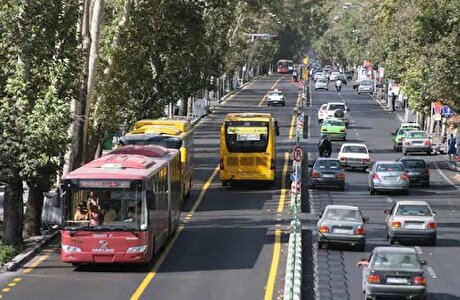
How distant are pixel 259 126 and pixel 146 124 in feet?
17.6

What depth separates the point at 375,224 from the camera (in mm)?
40375

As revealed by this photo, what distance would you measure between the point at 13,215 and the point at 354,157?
103 ft

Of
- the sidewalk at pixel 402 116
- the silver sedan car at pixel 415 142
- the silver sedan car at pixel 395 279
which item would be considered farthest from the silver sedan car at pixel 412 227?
the silver sedan car at pixel 415 142

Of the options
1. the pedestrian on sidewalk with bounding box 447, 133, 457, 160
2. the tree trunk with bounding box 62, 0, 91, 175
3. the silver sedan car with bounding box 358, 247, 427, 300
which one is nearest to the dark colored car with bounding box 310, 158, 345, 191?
the tree trunk with bounding box 62, 0, 91, 175

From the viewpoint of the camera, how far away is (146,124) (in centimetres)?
4666

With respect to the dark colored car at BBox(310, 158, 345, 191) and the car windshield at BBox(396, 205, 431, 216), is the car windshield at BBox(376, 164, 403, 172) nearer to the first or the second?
the dark colored car at BBox(310, 158, 345, 191)

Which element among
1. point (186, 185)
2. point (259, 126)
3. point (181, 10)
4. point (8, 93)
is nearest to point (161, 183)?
point (8, 93)

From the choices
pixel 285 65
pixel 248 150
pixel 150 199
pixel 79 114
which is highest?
pixel 285 65

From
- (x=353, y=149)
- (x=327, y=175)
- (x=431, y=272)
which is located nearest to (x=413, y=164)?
(x=327, y=175)

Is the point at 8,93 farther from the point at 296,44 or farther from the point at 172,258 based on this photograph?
the point at 296,44

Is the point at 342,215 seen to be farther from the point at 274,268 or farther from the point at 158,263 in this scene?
the point at 158,263

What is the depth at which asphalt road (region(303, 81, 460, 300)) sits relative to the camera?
27250mm

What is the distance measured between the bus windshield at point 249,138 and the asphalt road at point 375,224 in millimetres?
3234

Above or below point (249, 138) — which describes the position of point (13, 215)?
below
